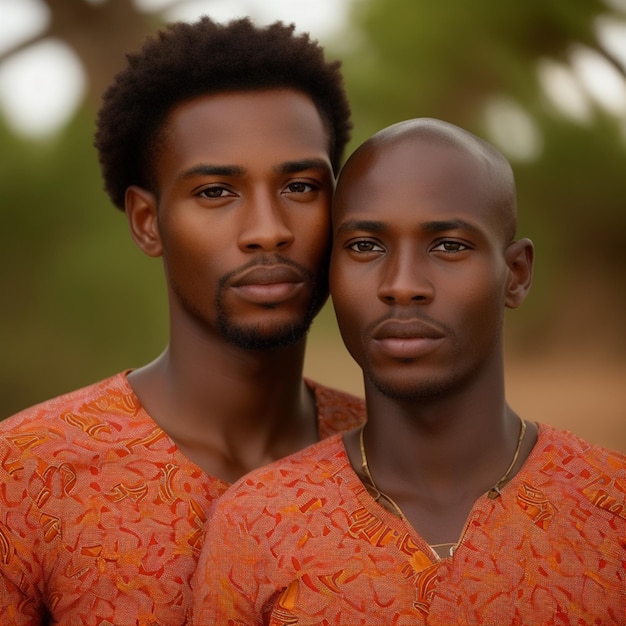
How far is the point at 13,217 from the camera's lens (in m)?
6.34

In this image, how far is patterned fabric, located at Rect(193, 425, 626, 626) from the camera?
7.40 feet

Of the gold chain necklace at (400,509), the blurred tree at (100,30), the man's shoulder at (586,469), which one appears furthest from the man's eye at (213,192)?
the blurred tree at (100,30)

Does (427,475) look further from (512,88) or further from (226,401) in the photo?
(512,88)

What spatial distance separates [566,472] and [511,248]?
1.68 feet

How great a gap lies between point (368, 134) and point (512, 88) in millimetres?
872

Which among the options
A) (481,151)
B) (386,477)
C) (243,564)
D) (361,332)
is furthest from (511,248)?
(243,564)

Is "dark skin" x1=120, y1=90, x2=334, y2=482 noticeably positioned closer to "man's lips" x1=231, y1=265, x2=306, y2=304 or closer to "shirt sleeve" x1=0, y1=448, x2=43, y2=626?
"man's lips" x1=231, y1=265, x2=306, y2=304

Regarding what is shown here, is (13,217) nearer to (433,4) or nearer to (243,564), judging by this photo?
(433,4)

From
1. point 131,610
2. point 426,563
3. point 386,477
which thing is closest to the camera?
point 426,563

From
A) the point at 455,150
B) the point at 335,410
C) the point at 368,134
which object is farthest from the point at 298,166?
the point at 368,134

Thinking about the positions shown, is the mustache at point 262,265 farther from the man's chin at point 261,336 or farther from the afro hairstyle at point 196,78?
the afro hairstyle at point 196,78

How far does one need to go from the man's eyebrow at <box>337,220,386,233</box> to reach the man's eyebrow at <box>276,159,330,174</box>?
42cm

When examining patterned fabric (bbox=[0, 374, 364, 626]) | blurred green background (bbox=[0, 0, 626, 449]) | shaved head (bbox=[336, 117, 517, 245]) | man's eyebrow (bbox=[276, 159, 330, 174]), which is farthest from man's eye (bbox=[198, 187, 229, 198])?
blurred green background (bbox=[0, 0, 626, 449])

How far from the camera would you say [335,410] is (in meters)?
3.28
